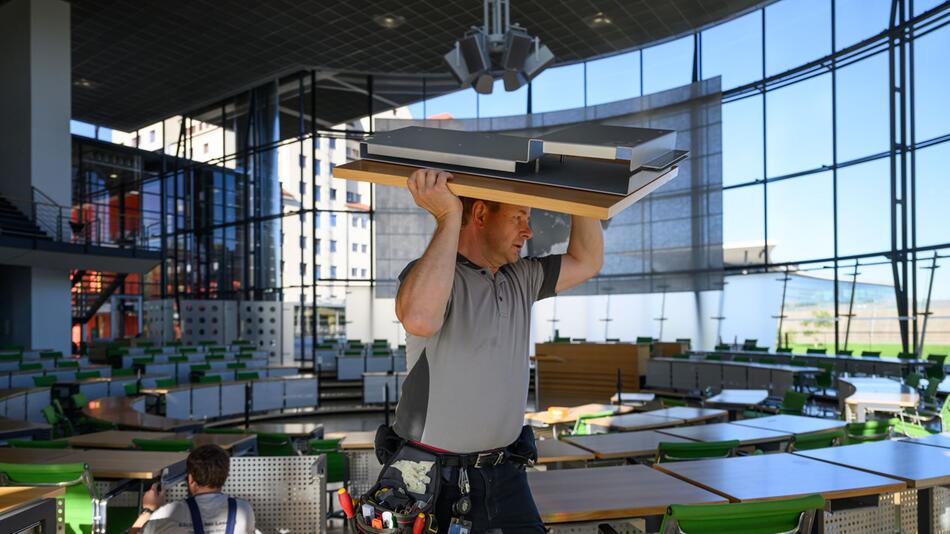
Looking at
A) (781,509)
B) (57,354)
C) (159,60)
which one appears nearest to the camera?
(781,509)

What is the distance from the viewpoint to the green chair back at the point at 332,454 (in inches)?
181

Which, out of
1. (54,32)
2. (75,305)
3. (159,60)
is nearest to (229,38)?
(159,60)

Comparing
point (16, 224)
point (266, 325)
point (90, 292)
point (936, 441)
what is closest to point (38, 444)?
point (936, 441)

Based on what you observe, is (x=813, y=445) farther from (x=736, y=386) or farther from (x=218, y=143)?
(x=218, y=143)

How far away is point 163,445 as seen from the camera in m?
4.31

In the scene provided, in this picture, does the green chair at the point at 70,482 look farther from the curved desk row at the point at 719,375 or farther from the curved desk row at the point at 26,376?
the curved desk row at the point at 719,375

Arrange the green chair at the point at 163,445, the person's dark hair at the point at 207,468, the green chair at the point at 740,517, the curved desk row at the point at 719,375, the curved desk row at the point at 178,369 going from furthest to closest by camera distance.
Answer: the curved desk row at the point at 178,369 → the curved desk row at the point at 719,375 → the green chair at the point at 163,445 → the person's dark hair at the point at 207,468 → the green chair at the point at 740,517

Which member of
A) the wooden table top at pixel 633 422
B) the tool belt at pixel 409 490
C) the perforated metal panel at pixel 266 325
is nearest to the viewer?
the tool belt at pixel 409 490

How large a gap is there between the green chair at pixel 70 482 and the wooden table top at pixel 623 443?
257cm

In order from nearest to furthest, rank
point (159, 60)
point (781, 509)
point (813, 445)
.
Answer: point (781, 509), point (813, 445), point (159, 60)

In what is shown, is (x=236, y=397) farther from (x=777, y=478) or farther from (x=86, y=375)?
(x=777, y=478)

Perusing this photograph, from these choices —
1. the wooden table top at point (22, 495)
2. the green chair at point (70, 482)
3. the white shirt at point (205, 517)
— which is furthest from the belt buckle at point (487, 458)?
the green chair at point (70, 482)

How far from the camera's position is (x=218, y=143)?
1964 centimetres

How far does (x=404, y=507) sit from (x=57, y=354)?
525 inches
